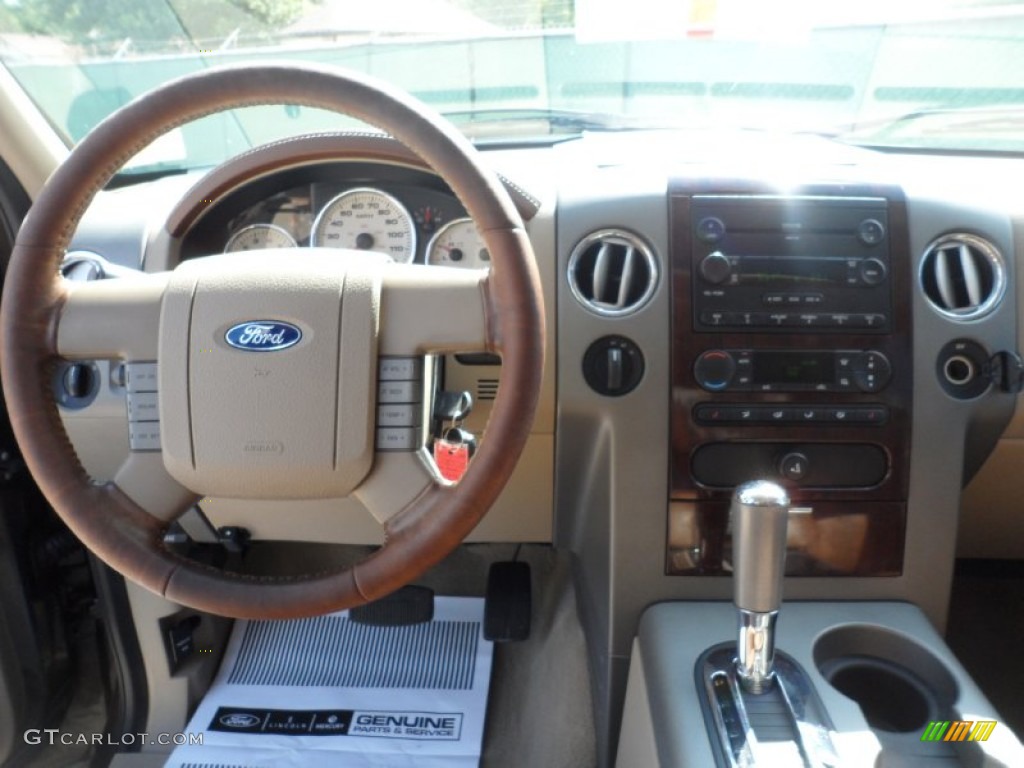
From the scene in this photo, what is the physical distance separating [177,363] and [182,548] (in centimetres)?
85

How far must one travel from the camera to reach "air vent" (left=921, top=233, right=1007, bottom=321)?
49.6 inches

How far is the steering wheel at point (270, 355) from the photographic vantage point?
863 mm

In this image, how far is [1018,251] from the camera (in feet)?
4.17

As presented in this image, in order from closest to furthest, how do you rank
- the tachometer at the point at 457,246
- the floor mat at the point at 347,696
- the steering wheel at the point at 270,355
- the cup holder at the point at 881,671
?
1. the steering wheel at the point at 270,355
2. the cup holder at the point at 881,671
3. the tachometer at the point at 457,246
4. the floor mat at the point at 347,696

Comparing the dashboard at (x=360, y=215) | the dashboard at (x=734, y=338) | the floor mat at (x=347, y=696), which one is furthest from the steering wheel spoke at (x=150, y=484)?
the floor mat at (x=347, y=696)

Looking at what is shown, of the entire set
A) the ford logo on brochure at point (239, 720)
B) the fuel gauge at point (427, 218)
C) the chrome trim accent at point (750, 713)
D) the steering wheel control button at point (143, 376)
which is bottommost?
the ford logo on brochure at point (239, 720)

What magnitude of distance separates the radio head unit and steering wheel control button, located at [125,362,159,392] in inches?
27.9

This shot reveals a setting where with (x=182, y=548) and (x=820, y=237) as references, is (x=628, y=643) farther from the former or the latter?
(x=182, y=548)

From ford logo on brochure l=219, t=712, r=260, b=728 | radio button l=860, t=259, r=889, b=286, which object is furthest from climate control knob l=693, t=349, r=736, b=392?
ford logo on brochure l=219, t=712, r=260, b=728

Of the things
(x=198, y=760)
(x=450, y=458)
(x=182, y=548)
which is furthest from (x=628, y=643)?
(x=182, y=548)

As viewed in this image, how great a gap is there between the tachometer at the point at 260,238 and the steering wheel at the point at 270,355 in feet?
1.35

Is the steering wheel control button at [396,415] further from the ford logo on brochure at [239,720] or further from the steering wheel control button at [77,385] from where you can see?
the ford logo on brochure at [239,720]

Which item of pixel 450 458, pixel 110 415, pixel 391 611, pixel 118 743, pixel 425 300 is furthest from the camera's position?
pixel 391 611

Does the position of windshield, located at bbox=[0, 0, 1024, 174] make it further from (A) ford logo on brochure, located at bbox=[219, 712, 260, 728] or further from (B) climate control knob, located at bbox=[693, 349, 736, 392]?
(A) ford logo on brochure, located at bbox=[219, 712, 260, 728]
